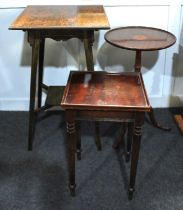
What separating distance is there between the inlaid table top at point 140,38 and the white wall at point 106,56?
19 cm

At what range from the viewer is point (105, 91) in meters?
1.36

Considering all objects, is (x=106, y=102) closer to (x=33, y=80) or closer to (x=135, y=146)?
(x=135, y=146)

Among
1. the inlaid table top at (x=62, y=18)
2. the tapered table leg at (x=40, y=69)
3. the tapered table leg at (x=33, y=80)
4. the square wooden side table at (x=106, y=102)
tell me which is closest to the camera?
the square wooden side table at (x=106, y=102)

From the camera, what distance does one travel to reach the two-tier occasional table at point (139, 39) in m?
1.56

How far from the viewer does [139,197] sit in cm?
152

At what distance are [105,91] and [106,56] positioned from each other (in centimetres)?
79

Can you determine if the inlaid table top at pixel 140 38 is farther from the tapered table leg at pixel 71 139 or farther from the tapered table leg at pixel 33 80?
the tapered table leg at pixel 71 139

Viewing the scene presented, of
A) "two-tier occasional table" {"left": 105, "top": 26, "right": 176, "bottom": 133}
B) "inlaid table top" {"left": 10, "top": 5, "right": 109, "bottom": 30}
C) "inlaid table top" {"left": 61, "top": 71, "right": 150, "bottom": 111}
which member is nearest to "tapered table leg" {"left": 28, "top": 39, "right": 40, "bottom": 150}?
"inlaid table top" {"left": 10, "top": 5, "right": 109, "bottom": 30}

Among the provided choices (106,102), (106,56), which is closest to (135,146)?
(106,102)

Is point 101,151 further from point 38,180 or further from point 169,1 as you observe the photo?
point 169,1

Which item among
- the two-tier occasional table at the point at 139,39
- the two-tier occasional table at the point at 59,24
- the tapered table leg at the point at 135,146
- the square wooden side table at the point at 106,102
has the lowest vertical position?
the tapered table leg at the point at 135,146

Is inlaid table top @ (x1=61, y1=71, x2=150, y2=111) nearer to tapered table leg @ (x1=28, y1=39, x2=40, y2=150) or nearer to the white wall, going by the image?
tapered table leg @ (x1=28, y1=39, x2=40, y2=150)

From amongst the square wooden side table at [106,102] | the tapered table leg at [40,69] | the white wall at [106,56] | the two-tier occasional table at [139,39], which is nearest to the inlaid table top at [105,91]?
the square wooden side table at [106,102]

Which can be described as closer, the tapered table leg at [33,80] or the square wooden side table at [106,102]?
the square wooden side table at [106,102]
